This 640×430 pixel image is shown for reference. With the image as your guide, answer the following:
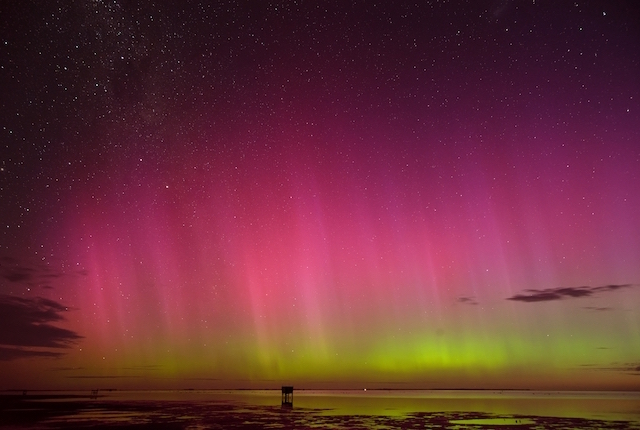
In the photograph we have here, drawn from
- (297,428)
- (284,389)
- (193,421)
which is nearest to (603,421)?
(297,428)

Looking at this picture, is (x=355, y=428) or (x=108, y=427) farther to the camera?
(x=108, y=427)

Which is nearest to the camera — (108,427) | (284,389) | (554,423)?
(108,427)

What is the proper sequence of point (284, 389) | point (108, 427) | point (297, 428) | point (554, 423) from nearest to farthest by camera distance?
point (297, 428)
point (108, 427)
point (554, 423)
point (284, 389)

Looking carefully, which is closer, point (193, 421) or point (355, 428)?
point (355, 428)

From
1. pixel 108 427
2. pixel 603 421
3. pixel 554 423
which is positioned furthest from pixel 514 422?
pixel 108 427

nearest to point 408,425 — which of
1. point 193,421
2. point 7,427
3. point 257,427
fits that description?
point 257,427

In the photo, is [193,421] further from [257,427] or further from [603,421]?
[603,421]

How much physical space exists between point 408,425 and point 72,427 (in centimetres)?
2007

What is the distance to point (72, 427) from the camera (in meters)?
30.8

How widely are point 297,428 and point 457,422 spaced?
36.5 feet

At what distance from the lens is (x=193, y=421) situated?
108ft

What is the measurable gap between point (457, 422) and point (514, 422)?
373 centimetres

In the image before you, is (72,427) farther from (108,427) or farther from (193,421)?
(193,421)

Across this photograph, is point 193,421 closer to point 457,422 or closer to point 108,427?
point 108,427
